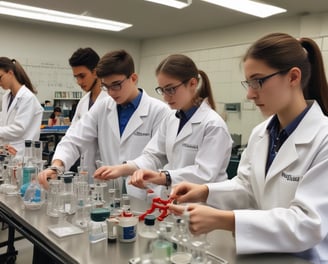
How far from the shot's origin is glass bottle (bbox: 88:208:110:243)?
100 centimetres

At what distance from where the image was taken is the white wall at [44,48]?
238 inches

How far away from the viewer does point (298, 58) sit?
1.03 m

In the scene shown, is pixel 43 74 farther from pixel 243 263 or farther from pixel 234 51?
pixel 243 263

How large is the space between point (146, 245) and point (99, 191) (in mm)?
381

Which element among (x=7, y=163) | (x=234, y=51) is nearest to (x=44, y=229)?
(x=7, y=163)

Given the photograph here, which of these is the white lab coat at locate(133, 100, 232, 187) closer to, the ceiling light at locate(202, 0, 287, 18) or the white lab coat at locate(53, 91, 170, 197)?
the white lab coat at locate(53, 91, 170, 197)

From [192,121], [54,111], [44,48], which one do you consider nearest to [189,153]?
[192,121]

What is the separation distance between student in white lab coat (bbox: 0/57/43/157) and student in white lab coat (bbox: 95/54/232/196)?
152 cm

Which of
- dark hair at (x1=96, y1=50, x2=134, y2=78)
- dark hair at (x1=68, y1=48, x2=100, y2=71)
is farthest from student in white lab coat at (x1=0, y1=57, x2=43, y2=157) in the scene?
dark hair at (x1=96, y1=50, x2=134, y2=78)

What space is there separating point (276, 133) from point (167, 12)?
14.0 feet

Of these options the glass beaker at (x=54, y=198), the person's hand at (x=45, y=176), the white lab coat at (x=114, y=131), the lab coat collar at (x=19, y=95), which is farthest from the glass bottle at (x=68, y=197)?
the lab coat collar at (x=19, y=95)

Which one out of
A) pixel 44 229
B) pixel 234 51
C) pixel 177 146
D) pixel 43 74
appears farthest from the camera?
pixel 43 74

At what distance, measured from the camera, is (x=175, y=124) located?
176cm

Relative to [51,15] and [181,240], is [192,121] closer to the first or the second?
[181,240]
